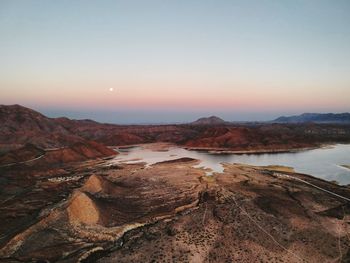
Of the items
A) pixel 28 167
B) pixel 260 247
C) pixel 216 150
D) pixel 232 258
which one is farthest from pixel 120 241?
pixel 216 150

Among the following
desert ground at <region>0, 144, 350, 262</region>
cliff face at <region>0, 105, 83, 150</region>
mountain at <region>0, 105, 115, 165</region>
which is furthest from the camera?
cliff face at <region>0, 105, 83, 150</region>

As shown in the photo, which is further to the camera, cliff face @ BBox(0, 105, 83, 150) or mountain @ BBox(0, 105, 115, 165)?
cliff face @ BBox(0, 105, 83, 150)

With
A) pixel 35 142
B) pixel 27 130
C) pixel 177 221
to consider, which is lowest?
pixel 177 221

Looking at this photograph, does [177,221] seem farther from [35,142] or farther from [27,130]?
[27,130]

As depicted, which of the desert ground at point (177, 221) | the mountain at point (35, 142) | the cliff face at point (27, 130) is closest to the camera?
the desert ground at point (177, 221)

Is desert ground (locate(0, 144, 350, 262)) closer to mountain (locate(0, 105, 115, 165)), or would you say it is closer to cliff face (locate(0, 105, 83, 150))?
mountain (locate(0, 105, 115, 165))

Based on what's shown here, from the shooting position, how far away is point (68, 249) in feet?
53.0

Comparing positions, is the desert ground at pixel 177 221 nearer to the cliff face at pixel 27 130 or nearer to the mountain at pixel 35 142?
the mountain at pixel 35 142

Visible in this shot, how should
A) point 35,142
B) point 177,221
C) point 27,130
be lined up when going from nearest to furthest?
point 177,221 → point 35,142 → point 27,130

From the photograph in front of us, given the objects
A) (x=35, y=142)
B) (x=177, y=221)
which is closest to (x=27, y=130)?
(x=35, y=142)

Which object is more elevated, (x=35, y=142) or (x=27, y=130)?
(x=27, y=130)

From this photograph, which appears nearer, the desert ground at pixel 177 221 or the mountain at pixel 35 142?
the desert ground at pixel 177 221

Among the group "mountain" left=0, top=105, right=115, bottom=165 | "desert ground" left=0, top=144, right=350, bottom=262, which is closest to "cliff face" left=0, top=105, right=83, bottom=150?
"mountain" left=0, top=105, right=115, bottom=165

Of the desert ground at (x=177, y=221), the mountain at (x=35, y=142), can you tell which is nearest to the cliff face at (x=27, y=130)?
the mountain at (x=35, y=142)
